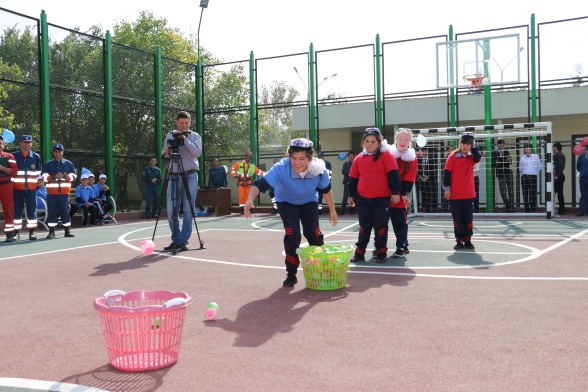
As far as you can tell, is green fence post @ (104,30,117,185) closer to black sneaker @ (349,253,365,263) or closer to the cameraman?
the cameraman

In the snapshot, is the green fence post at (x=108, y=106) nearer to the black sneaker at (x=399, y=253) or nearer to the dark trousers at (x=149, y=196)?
the dark trousers at (x=149, y=196)

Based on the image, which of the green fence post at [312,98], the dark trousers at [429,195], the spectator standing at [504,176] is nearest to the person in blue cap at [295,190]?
the dark trousers at [429,195]

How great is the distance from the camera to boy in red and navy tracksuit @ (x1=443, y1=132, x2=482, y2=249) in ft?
29.7

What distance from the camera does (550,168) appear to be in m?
14.9

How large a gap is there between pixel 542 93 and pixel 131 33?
30716 millimetres

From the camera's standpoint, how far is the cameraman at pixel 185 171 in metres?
9.23

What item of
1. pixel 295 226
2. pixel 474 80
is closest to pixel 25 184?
pixel 295 226

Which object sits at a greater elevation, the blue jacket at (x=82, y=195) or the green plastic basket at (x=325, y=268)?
the blue jacket at (x=82, y=195)

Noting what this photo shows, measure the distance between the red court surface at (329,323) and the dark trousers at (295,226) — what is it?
329mm

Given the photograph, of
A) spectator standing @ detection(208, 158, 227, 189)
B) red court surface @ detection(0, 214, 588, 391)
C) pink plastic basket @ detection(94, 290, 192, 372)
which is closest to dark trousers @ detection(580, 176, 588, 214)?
red court surface @ detection(0, 214, 588, 391)

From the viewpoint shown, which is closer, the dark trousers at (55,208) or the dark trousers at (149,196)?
the dark trousers at (55,208)

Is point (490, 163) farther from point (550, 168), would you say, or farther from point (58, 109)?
point (58, 109)

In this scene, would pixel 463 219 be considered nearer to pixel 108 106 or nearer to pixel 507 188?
pixel 507 188

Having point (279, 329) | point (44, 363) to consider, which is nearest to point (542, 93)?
point (279, 329)
